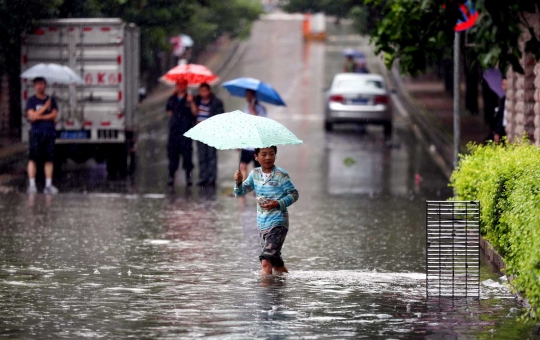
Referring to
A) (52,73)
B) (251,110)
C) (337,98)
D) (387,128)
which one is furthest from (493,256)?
(337,98)

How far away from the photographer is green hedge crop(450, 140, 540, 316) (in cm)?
846

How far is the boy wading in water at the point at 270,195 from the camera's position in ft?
35.8

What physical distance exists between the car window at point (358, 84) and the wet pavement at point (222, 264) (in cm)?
876

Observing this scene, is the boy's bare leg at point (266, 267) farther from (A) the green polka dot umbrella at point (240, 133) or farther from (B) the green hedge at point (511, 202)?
(B) the green hedge at point (511, 202)

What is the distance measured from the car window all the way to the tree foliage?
20968 mm

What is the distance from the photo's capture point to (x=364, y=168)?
80.9 feet

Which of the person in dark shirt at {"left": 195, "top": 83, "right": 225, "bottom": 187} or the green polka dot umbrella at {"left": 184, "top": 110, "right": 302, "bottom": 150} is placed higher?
the green polka dot umbrella at {"left": 184, "top": 110, "right": 302, "bottom": 150}

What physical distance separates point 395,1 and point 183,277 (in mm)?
3262

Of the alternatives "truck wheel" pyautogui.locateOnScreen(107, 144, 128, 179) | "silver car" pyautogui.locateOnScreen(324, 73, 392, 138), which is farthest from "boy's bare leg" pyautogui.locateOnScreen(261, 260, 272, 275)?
"silver car" pyautogui.locateOnScreen(324, 73, 392, 138)

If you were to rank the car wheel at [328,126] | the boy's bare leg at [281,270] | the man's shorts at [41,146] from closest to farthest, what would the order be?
the boy's bare leg at [281,270] < the man's shorts at [41,146] < the car wheel at [328,126]

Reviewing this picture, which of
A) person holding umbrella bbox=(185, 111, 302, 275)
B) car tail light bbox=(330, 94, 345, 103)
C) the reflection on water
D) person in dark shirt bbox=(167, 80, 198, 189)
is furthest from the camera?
car tail light bbox=(330, 94, 345, 103)

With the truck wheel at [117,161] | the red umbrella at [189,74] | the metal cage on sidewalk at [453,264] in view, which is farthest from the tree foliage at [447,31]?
the truck wheel at [117,161]

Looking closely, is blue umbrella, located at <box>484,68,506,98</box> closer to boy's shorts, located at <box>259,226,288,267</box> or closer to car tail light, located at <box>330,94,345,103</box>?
boy's shorts, located at <box>259,226,288,267</box>

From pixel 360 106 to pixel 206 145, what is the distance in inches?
517
